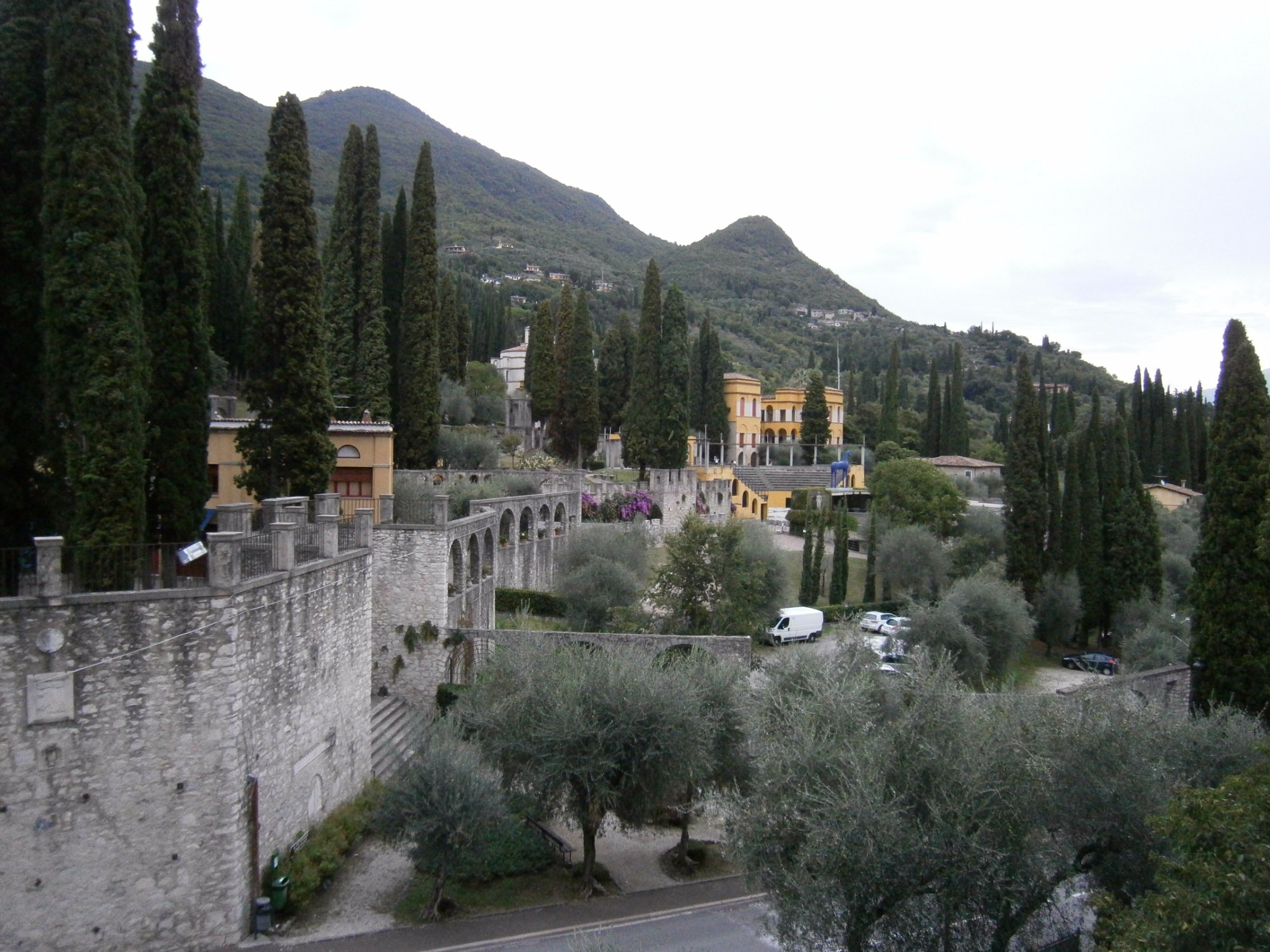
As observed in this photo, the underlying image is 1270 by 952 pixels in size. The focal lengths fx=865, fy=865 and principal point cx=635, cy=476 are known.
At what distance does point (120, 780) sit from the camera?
10312 millimetres

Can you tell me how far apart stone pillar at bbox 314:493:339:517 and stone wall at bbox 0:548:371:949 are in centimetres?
292

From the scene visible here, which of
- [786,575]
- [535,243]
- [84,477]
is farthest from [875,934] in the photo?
[535,243]

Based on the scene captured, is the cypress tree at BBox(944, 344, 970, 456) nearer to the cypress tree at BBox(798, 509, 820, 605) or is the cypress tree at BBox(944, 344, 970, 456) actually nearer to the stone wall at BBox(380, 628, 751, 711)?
the cypress tree at BBox(798, 509, 820, 605)

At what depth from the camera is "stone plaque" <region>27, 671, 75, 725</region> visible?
978 centimetres

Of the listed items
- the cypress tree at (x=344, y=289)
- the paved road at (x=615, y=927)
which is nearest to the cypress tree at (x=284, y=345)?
the paved road at (x=615, y=927)

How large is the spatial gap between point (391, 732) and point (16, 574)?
30.8ft

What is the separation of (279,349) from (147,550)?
24.9 feet

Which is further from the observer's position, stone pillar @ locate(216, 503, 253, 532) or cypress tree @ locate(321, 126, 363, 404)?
cypress tree @ locate(321, 126, 363, 404)

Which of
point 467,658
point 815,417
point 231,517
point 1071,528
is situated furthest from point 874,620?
point 815,417

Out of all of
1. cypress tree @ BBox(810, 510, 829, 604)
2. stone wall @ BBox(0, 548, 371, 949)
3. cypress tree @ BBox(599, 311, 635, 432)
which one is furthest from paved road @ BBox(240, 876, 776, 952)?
cypress tree @ BBox(599, 311, 635, 432)

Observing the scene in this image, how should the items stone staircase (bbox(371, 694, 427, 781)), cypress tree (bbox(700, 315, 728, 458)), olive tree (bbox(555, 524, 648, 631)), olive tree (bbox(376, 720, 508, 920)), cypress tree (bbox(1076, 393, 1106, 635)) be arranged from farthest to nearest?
cypress tree (bbox(700, 315, 728, 458))
cypress tree (bbox(1076, 393, 1106, 635))
olive tree (bbox(555, 524, 648, 631))
stone staircase (bbox(371, 694, 427, 781))
olive tree (bbox(376, 720, 508, 920))

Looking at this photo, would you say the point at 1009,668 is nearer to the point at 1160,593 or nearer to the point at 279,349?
the point at 1160,593

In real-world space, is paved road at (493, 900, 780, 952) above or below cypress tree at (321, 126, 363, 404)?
below

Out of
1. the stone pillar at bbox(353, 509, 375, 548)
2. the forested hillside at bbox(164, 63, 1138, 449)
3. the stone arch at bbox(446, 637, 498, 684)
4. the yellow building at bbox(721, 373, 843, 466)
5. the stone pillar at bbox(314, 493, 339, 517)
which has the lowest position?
the stone arch at bbox(446, 637, 498, 684)
